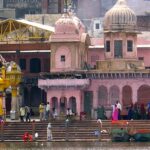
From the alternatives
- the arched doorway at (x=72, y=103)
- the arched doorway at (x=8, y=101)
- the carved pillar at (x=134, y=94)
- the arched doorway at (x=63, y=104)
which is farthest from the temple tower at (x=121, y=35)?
the arched doorway at (x=8, y=101)

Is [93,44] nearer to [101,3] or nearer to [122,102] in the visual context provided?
[122,102]

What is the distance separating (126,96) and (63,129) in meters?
10.1

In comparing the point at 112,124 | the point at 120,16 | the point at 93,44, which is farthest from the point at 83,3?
the point at 112,124

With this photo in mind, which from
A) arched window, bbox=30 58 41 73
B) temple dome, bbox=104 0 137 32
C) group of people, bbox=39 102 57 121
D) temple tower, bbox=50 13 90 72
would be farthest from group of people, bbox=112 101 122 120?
arched window, bbox=30 58 41 73

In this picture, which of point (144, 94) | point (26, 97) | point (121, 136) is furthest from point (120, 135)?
point (26, 97)

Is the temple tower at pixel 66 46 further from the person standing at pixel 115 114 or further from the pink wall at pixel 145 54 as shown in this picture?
the pink wall at pixel 145 54

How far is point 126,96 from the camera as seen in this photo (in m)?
74.0

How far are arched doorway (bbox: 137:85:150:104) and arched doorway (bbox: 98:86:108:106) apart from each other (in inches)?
87.6

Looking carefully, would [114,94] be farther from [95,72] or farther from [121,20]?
[121,20]

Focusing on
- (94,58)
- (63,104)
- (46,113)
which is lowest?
(46,113)

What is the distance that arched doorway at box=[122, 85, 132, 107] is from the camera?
241 feet

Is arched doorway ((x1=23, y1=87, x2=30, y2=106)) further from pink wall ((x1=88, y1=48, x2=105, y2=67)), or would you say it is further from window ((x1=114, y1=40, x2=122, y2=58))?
window ((x1=114, y1=40, x2=122, y2=58))

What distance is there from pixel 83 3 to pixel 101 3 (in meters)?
2.16

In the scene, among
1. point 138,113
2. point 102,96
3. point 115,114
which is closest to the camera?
point 138,113
